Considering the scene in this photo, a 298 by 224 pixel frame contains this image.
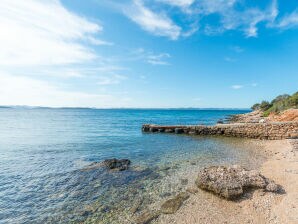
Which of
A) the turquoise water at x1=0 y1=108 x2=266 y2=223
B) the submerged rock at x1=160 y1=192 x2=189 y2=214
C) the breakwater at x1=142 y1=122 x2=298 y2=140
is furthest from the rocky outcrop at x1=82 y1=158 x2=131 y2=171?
the breakwater at x1=142 y1=122 x2=298 y2=140

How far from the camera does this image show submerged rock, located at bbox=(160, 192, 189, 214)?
7.85 meters

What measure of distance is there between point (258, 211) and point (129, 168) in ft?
26.9

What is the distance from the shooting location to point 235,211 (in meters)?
7.55

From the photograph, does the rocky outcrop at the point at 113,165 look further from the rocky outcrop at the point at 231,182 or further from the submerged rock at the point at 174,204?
the rocky outcrop at the point at 231,182

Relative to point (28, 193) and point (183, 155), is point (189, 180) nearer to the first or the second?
point (183, 155)

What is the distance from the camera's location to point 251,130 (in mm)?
25688

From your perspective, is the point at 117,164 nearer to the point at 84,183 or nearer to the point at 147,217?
the point at 84,183

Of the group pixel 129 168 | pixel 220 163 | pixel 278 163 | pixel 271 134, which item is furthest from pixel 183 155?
pixel 271 134

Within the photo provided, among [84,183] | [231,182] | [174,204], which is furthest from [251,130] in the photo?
[84,183]

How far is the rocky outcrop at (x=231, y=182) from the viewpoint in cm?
851

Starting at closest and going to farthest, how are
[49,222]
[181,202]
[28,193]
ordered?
[49,222]
[181,202]
[28,193]

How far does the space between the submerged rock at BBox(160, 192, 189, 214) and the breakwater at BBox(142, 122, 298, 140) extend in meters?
19.9

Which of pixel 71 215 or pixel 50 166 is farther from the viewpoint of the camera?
pixel 50 166

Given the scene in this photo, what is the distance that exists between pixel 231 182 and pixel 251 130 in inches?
770
